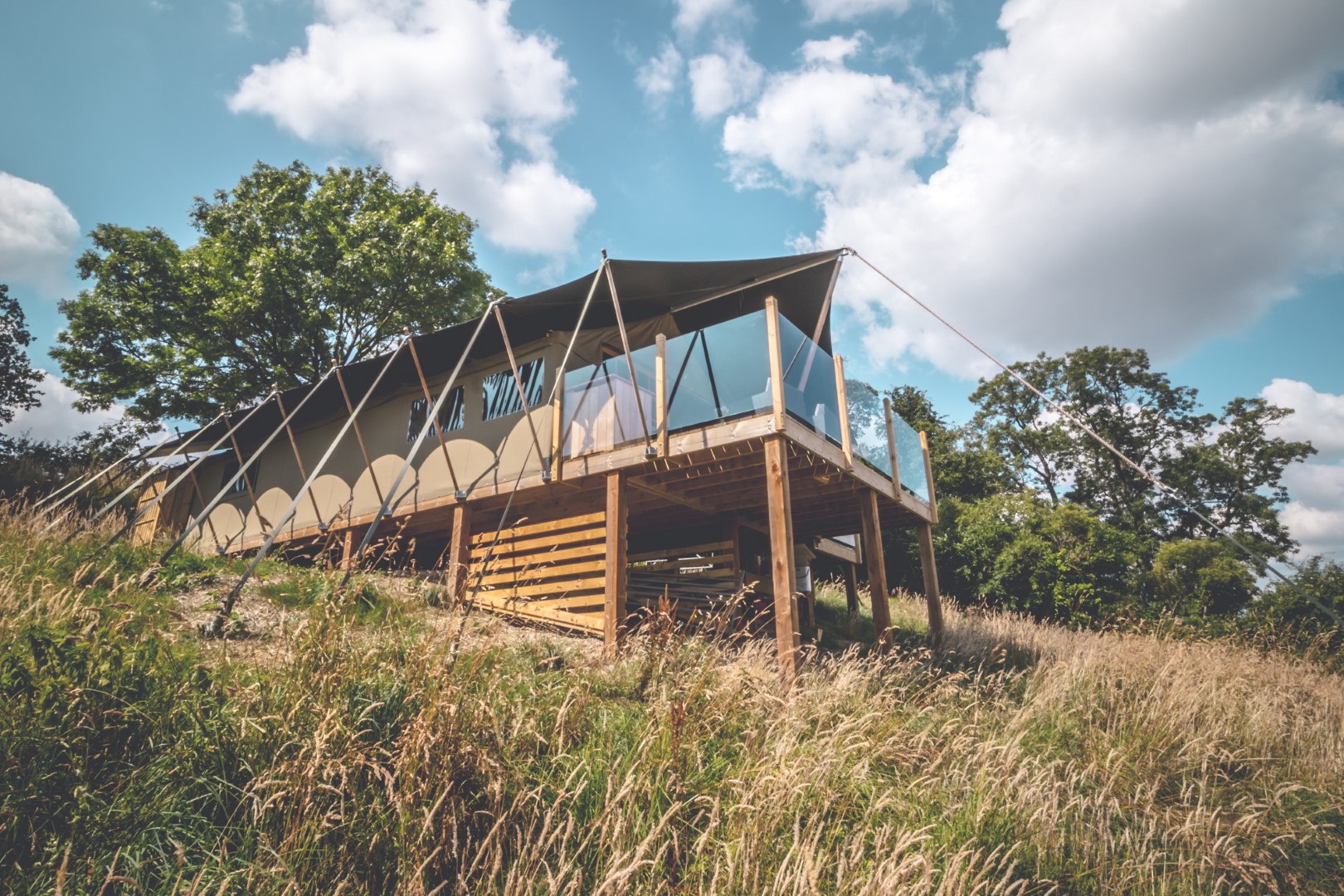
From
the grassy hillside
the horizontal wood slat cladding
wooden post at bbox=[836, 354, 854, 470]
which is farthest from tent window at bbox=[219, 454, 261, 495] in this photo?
wooden post at bbox=[836, 354, 854, 470]

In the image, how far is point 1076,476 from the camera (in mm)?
27156

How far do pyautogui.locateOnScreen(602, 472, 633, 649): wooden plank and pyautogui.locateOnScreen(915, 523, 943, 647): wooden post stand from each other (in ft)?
16.9

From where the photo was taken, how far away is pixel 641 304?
9992mm

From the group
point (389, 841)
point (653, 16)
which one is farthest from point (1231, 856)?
point (653, 16)

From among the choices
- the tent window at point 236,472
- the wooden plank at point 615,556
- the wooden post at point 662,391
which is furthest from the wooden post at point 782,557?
the tent window at point 236,472

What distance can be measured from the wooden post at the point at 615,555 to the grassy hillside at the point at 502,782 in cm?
197

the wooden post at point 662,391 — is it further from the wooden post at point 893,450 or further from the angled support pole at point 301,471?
the angled support pole at point 301,471

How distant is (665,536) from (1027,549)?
10.9m

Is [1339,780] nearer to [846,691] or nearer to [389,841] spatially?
[846,691]

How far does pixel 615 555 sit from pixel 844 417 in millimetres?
3450

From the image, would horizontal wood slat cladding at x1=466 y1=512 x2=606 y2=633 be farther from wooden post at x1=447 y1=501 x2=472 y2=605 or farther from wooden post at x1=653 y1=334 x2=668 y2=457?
wooden post at x1=653 y1=334 x2=668 y2=457

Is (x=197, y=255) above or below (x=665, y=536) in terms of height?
above

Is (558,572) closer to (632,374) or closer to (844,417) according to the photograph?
(632,374)

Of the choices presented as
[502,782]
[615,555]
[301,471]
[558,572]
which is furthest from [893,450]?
[301,471]
